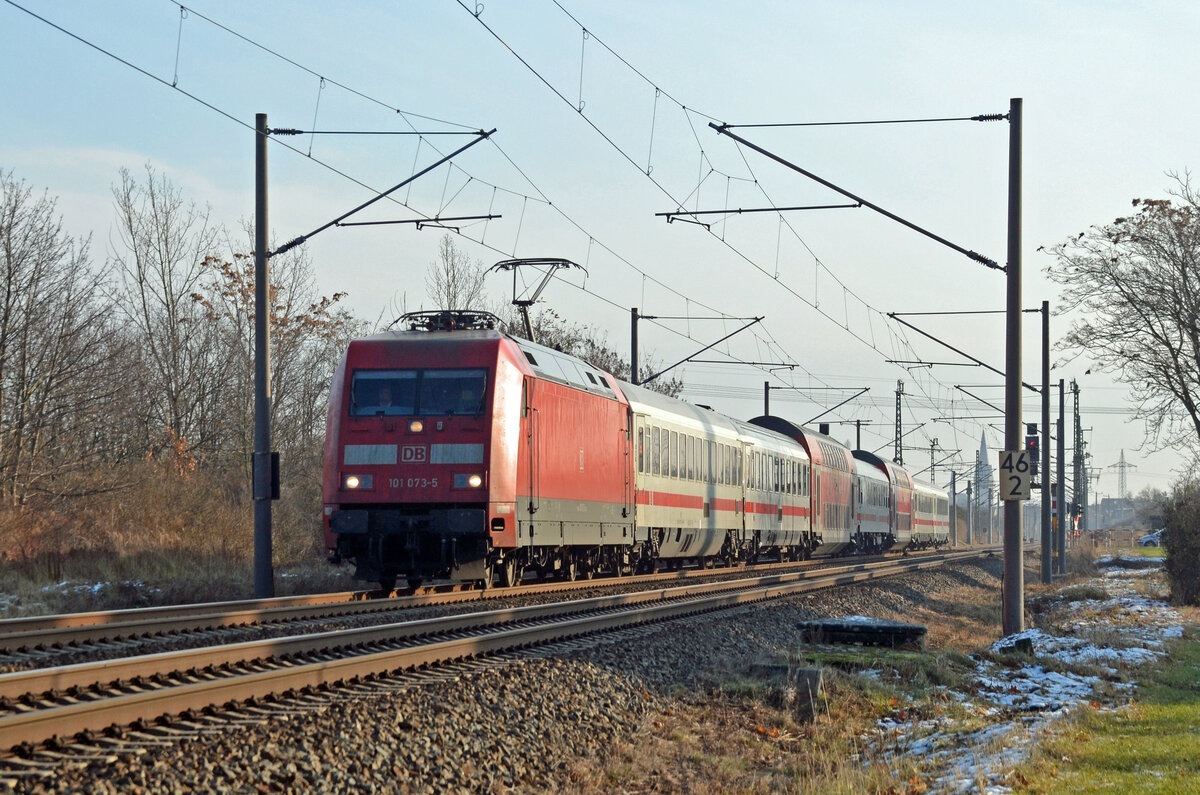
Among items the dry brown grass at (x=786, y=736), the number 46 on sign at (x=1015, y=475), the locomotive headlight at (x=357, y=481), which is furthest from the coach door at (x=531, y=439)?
the number 46 on sign at (x=1015, y=475)

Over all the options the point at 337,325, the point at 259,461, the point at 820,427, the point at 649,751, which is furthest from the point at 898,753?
the point at 820,427

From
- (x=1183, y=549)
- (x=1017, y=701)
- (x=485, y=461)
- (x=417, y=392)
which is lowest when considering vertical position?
(x=1017, y=701)

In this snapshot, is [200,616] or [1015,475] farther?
[1015,475]

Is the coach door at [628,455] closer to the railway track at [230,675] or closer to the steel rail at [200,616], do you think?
the steel rail at [200,616]

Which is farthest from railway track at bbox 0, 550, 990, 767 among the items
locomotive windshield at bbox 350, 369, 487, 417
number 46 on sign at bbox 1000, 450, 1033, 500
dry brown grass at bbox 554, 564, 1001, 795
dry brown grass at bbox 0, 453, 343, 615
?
dry brown grass at bbox 0, 453, 343, 615

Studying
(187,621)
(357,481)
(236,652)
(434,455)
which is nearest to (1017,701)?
(236,652)

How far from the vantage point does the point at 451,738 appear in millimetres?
7684

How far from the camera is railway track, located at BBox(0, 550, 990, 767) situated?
6.64m

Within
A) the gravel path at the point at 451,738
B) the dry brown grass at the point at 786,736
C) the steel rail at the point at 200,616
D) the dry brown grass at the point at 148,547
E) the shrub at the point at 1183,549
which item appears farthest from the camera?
the shrub at the point at 1183,549

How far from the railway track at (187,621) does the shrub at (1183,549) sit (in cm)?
1408

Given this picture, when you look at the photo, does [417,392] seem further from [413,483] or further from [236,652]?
[236,652]

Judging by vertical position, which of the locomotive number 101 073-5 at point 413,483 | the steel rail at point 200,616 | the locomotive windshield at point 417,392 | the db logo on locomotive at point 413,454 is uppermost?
the locomotive windshield at point 417,392

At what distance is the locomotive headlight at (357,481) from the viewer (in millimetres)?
16938

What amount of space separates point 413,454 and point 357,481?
2.83ft
